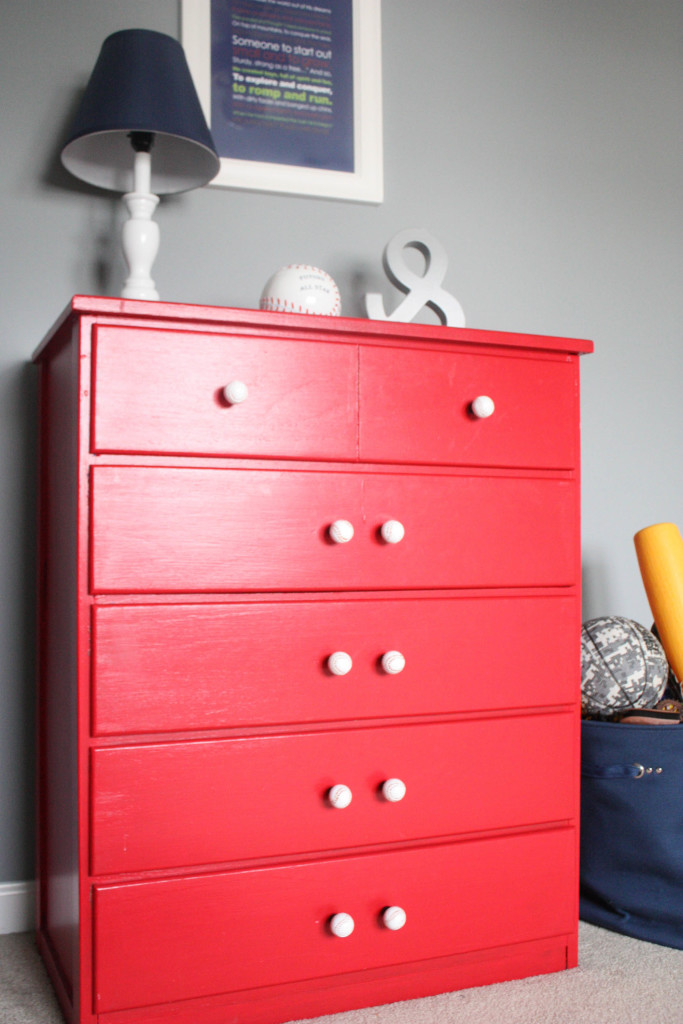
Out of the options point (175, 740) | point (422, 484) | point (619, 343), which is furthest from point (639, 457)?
point (175, 740)

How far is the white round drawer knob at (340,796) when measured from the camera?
1.41 metres

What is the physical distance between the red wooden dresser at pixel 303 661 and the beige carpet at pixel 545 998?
0.03m

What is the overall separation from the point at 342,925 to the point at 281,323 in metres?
0.94

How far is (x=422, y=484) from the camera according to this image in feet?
4.95

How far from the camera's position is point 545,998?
4.95 ft

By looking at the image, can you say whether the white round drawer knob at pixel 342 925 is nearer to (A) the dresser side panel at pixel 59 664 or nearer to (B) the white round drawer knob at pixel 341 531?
(A) the dresser side panel at pixel 59 664

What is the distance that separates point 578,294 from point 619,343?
167 mm

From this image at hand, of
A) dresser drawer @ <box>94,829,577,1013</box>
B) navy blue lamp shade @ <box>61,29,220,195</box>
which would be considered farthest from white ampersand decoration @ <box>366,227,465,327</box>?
dresser drawer @ <box>94,829,577,1013</box>

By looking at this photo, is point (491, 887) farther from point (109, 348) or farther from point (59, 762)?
point (109, 348)

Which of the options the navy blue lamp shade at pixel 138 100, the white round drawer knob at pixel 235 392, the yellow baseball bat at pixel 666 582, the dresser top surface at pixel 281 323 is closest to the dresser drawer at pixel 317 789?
the yellow baseball bat at pixel 666 582

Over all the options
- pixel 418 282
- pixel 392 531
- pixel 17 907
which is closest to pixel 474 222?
pixel 418 282

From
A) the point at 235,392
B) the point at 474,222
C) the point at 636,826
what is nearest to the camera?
the point at 235,392

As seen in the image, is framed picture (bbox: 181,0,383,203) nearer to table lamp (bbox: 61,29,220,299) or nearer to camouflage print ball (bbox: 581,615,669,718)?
table lamp (bbox: 61,29,220,299)

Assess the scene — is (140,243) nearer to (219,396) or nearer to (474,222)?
(219,396)
